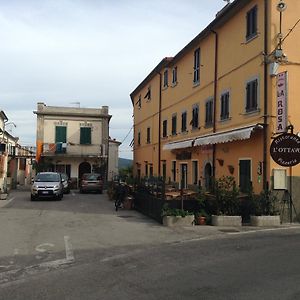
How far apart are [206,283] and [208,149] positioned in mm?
16363

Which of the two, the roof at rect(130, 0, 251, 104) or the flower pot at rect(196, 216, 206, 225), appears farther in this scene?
the roof at rect(130, 0, 251, 104)

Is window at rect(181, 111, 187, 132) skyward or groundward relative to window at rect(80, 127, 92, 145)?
groundward

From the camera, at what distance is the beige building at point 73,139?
4606 cm

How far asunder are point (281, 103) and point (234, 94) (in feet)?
12.7

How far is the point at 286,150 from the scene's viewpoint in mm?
16734

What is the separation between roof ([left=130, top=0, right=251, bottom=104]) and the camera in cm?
2047

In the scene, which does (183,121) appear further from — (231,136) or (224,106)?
(231,136)

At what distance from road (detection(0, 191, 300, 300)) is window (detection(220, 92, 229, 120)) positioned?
6.97m

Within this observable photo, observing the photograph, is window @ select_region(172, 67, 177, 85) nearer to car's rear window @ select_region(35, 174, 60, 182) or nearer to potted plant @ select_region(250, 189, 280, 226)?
car's rear window @ select_region(35, 174, 60, 182)

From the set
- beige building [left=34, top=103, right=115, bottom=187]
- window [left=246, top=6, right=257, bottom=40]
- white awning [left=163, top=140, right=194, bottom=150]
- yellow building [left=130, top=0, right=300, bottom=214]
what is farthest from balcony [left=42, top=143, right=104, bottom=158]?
window [left=246, top=6, right=257, bottom=40]

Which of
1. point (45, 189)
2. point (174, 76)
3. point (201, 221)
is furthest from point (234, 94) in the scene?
point (45, 189)

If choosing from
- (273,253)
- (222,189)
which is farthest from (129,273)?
(222,189)

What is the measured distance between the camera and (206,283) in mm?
7777

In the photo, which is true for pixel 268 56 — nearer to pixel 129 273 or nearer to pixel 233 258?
pixel 233 258
